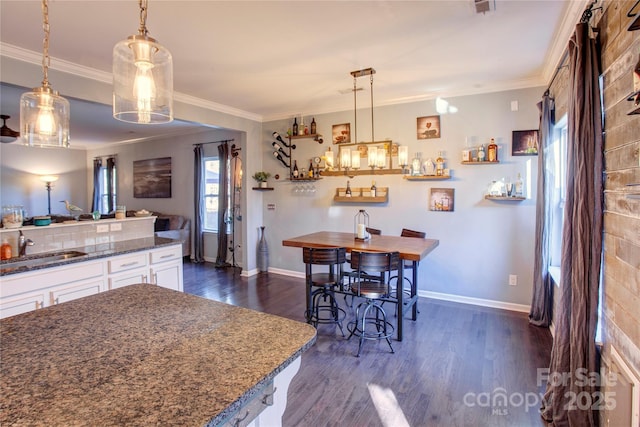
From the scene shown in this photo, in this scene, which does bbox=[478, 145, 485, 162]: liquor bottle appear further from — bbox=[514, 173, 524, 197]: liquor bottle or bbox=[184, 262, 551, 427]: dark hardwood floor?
bbox=[184, 262, 551, 427]: dark hardwood floor

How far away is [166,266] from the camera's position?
11.2 ft

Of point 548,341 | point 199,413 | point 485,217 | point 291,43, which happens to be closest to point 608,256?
point 548,341

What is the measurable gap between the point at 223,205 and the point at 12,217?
3630 millimetres

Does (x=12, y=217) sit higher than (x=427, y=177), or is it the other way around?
(x=427, y=177)

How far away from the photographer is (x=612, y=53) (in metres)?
1.67

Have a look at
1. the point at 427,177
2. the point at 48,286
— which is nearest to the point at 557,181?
the point at 427,177

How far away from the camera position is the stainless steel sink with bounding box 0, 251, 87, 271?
2.53 metres

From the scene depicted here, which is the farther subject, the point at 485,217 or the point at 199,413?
the point at 485,217

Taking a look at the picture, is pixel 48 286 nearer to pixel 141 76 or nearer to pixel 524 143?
pixel 141 76

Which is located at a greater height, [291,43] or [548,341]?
[291,43]

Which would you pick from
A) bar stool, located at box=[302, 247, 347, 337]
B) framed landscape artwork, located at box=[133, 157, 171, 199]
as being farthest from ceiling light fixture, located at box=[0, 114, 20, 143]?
bar stool, located at box=[302, 247, 347, 337]

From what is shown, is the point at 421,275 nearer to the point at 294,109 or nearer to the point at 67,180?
the point at 294,109

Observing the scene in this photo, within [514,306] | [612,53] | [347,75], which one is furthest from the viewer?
[514,306]

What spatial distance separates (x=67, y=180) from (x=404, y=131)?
28.1ft
